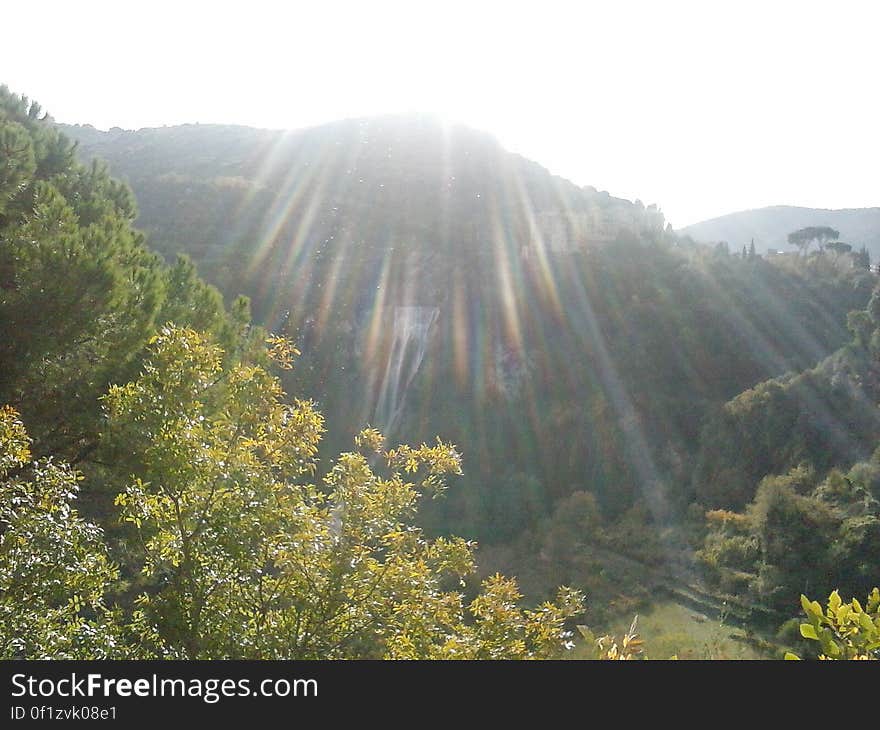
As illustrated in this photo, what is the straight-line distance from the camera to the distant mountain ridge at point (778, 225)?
9612 cm

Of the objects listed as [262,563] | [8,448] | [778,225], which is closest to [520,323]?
[262,563]

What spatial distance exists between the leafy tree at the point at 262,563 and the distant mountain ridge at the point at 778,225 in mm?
100236

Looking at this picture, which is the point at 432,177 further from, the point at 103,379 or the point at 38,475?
the point at 38,475

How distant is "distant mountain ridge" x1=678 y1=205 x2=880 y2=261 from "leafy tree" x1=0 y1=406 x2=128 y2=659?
10130cm

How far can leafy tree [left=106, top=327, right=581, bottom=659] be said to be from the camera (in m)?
3.95

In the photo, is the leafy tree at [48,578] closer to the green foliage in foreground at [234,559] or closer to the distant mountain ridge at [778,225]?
the green foliage in foreground at [234,559]

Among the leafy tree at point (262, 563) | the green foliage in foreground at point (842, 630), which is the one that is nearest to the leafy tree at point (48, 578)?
the leafy tree at point (262, 563)

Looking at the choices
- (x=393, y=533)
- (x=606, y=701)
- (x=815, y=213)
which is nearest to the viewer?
(x=606, y=701)

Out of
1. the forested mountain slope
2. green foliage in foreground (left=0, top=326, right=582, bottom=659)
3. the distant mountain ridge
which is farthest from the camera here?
the distant mountain ridge

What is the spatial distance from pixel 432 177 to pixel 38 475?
200 ft

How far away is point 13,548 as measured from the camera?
3586 millimetres

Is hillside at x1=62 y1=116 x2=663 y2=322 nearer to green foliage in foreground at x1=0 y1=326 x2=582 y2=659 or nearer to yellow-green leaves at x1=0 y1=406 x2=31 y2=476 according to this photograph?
yellow-green leaves at x1=0 y1=406 x2=31 y2=476

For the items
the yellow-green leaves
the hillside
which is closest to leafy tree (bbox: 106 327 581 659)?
the yellow-green leaves

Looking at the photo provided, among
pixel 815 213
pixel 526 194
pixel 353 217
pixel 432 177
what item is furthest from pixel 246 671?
pixel 815 213
